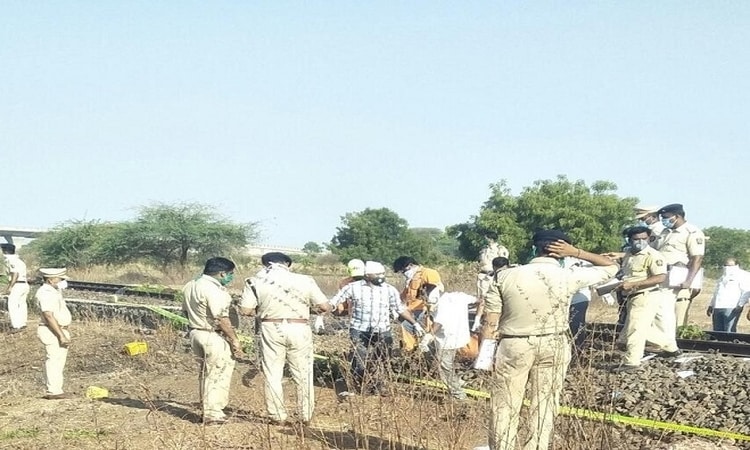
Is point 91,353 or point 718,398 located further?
point 91,353

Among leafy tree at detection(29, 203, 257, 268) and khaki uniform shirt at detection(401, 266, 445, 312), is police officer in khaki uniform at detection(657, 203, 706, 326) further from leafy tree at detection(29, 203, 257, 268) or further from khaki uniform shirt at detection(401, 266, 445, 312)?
leafy tree at detection(29, 203, 257, 268)

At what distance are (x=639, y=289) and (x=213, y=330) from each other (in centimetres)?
438

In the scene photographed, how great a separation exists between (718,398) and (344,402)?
366 cm

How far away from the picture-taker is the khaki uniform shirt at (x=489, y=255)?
38.7ft

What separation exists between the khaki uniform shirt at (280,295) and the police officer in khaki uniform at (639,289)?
329cm

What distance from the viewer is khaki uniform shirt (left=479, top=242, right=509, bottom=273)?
11.8m

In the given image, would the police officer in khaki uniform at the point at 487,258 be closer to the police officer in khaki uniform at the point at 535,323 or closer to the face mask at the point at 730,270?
the face mask at the point at 730,270

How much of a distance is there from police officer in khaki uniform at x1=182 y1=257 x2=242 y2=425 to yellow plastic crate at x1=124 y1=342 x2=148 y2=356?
14.9 ft

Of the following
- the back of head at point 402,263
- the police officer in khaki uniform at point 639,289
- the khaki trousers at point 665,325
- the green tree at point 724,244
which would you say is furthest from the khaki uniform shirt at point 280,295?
the green tree at point 724,244

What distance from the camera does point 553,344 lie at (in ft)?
19.9

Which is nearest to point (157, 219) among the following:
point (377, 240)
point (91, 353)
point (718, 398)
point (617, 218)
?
point (377, 240)

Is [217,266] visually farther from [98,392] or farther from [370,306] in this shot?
[98,392]

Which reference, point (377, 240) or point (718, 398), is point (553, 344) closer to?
point (718, 398)

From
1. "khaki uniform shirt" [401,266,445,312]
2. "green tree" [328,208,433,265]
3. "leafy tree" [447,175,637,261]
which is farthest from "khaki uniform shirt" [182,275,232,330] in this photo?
"green tree" [328,208,433,265]
